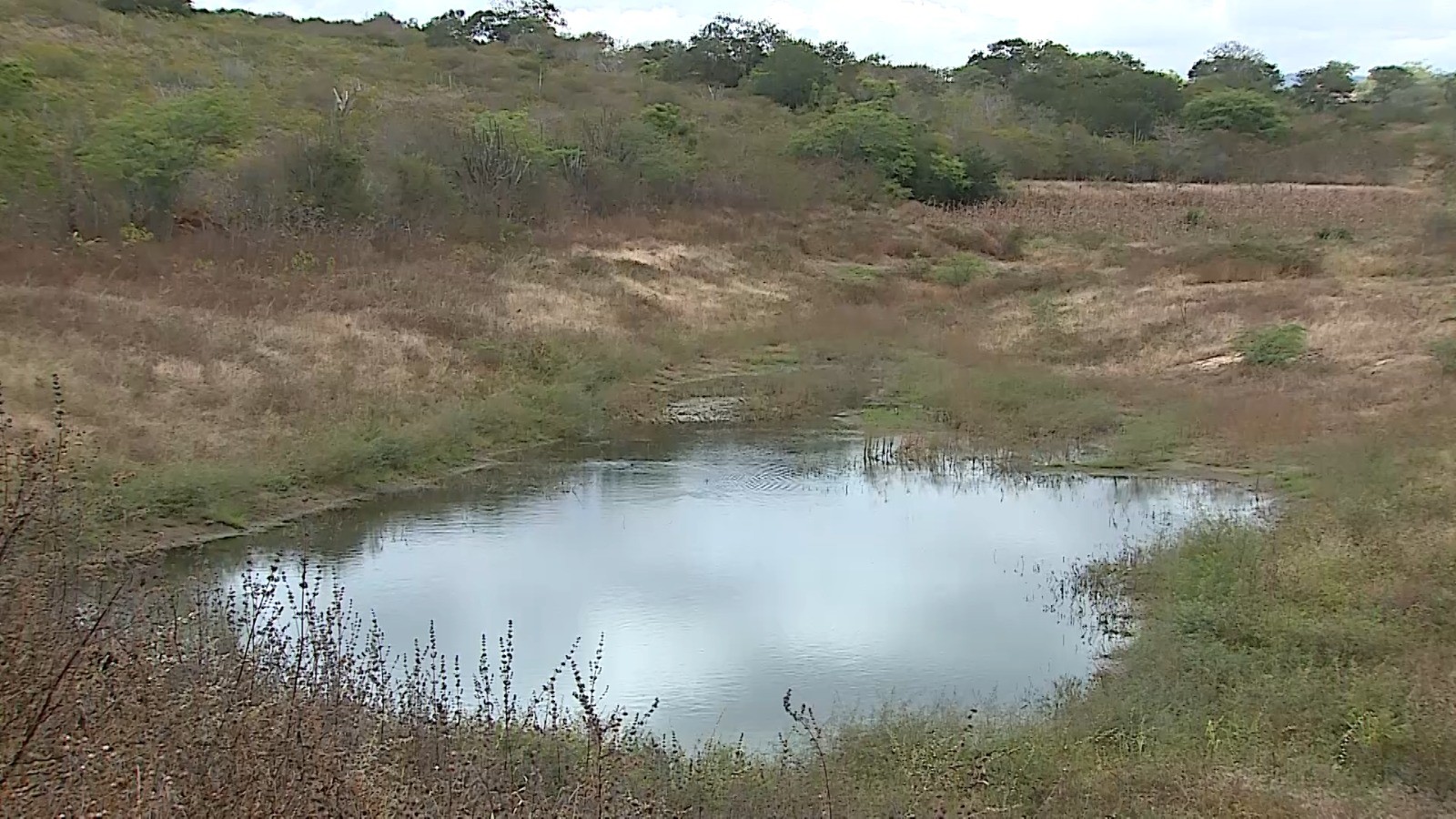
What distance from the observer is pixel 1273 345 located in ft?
53.1

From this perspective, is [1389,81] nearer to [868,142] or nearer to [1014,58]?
[1014,58]

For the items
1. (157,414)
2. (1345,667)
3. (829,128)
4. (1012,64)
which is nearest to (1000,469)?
(1345,667)

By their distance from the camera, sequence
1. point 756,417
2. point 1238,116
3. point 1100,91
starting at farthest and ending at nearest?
point 1100,91 < point 1238,116 < point 756,417

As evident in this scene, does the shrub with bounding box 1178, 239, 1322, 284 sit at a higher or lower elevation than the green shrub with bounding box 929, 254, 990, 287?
higher

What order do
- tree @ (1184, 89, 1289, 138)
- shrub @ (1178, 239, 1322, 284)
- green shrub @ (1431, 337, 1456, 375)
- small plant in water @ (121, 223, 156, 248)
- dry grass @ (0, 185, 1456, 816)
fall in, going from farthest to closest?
tree @ (1184, 89, 1289, 138)
shrub @ (1178, 239, 1322, 284)
small plant in water @ (121, 223, 156, 248)
green shrub @ (1431, 337, 1456, 375)
dry grass @ (0, 185, 1456, 816)

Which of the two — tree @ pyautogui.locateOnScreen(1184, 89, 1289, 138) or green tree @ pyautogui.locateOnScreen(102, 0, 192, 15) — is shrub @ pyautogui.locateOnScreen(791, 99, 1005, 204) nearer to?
tree @ pyautogui.locateOnScreen(1184, 89, 1289, 138)

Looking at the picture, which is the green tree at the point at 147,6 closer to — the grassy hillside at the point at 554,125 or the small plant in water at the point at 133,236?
the grassy hillside at the point at 554,125

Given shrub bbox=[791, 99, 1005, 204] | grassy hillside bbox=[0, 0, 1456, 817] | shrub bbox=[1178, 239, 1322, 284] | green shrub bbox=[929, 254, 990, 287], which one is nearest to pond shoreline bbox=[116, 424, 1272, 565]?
grassy hillside bbox=[0, 0, 1456, 817]

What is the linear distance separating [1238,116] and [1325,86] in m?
15.8

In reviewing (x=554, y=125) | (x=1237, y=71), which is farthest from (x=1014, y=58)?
(x=554, y=125)

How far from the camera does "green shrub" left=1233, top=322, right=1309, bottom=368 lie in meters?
16.0

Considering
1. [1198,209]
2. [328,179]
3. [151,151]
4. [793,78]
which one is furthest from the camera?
[793,78]

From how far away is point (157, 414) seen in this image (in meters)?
11.9

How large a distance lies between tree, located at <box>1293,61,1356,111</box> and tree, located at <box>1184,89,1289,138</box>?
9.82 meters
